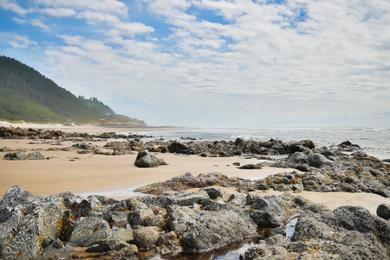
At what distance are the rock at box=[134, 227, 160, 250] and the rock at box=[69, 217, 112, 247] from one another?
0.58 meters

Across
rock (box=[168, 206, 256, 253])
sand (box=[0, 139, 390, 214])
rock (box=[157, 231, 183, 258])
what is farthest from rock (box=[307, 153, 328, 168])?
rock (box=[157, 231, 183, 258])

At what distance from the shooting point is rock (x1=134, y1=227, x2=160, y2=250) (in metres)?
7.51

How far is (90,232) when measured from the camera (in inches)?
294

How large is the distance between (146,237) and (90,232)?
1106 millimetres

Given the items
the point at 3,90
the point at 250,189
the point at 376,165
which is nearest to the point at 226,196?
the point at 250,189

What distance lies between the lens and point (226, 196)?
11664 millimetres

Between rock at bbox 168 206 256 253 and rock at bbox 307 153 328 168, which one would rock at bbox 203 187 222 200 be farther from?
rock at bbox 307 153 328 168

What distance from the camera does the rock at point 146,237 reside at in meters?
7.51

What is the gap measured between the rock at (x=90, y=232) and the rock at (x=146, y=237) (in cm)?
58

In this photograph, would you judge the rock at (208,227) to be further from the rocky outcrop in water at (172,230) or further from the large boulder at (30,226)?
the large boulder at (30,226)

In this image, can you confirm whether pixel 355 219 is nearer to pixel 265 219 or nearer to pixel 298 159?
pixel 265 219

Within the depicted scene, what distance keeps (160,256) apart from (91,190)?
6.78 m

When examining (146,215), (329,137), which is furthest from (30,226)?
(329,137)

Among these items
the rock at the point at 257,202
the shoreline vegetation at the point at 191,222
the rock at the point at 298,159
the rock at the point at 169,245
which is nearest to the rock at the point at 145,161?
the shoreline vegetation at the point at 191,222
